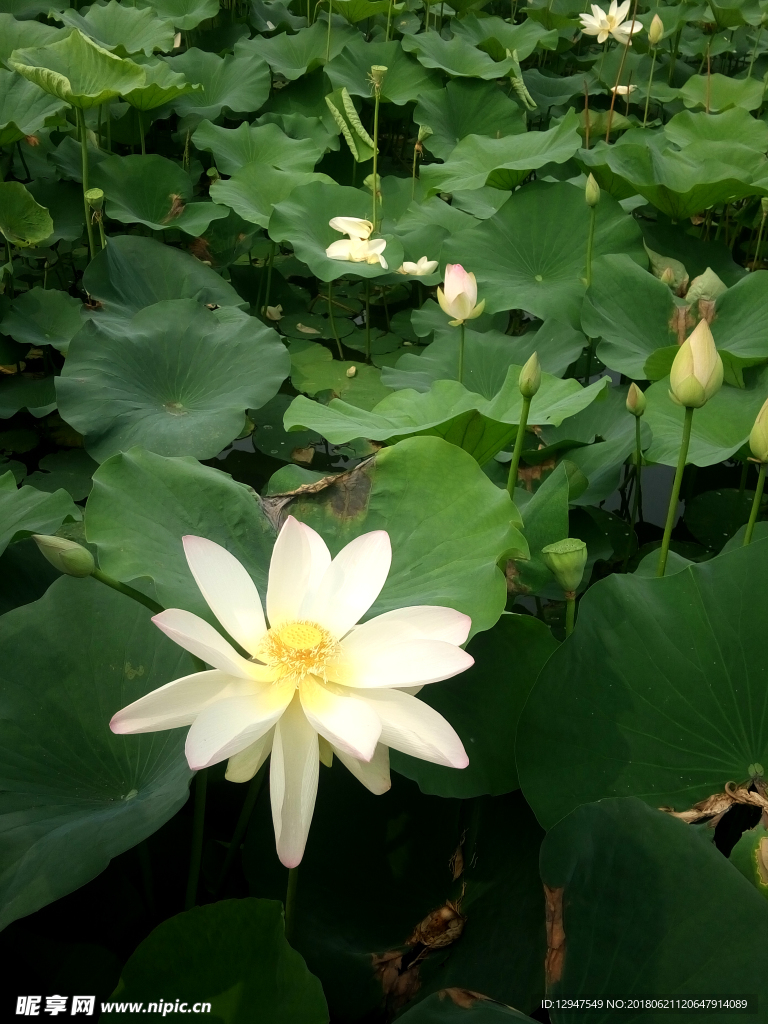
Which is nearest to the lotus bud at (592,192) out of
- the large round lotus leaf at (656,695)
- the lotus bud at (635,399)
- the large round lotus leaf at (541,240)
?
the large round lotus leaf at (541,240)

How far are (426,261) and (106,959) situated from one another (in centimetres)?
205

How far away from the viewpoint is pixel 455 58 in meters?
3.74

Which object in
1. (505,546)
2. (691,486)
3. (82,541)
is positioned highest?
(505,546)

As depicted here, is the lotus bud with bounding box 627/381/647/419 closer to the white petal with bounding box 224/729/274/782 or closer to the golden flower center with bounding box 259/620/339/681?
the golden flower center with bounding box 259/620/339/681

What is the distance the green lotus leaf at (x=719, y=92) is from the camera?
394 centimetres

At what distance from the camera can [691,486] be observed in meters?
2.26

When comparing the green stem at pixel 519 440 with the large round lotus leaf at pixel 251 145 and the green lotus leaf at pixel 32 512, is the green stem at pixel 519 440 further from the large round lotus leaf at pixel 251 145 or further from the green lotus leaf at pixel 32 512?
the large round lotus leaf at pixel 251 145

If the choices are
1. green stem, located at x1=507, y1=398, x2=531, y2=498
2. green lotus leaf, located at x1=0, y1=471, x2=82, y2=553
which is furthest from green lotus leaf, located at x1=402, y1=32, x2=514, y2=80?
green lotus leaf, located at x1=0, y1=471, x2=82, y2=553

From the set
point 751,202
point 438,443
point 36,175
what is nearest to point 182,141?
point 36,175

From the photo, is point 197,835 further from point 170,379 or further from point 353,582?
point 170,379

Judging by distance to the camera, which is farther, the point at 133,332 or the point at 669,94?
the point at 669,94

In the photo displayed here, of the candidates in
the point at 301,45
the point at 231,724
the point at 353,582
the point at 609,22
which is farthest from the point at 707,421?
the point at 301,45

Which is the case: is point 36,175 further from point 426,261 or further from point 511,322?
point 511,322

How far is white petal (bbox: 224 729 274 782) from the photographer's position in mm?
801
